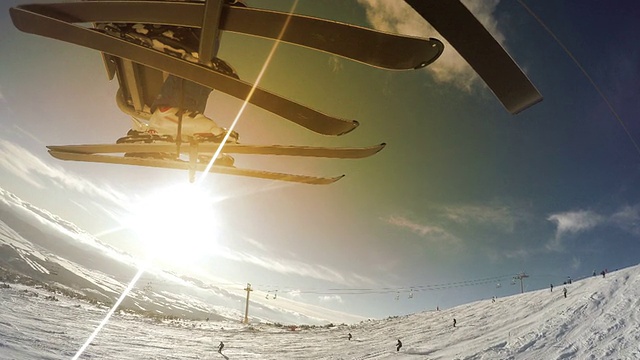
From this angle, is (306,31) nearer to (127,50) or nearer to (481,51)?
(481,51)

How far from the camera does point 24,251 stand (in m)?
95.9

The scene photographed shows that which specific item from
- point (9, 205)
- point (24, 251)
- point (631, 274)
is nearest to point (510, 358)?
point (631, 274)

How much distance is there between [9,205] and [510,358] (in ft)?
743

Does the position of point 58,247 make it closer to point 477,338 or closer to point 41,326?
point 41,326

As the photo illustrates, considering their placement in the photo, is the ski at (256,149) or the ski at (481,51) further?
the ski at (256,149)

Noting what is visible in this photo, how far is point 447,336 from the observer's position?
20562 mm

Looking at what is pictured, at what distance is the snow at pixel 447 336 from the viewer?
43.3 feet

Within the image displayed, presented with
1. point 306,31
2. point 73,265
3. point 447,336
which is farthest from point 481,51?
point 73,265

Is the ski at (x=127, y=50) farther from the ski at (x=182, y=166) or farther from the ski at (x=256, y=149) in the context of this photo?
the ski at (x=182, y=166)

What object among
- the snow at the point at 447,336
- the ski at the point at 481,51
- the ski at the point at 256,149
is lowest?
the snow at the point at 447,336

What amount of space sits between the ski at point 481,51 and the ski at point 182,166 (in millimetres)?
3003

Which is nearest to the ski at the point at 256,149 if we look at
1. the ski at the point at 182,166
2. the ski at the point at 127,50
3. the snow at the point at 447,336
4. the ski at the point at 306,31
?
the ski at the point at 182,166

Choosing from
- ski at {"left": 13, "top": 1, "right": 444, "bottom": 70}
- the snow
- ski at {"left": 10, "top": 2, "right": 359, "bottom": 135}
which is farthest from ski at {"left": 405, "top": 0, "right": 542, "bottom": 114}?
the snow

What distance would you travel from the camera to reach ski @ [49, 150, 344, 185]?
513cm
